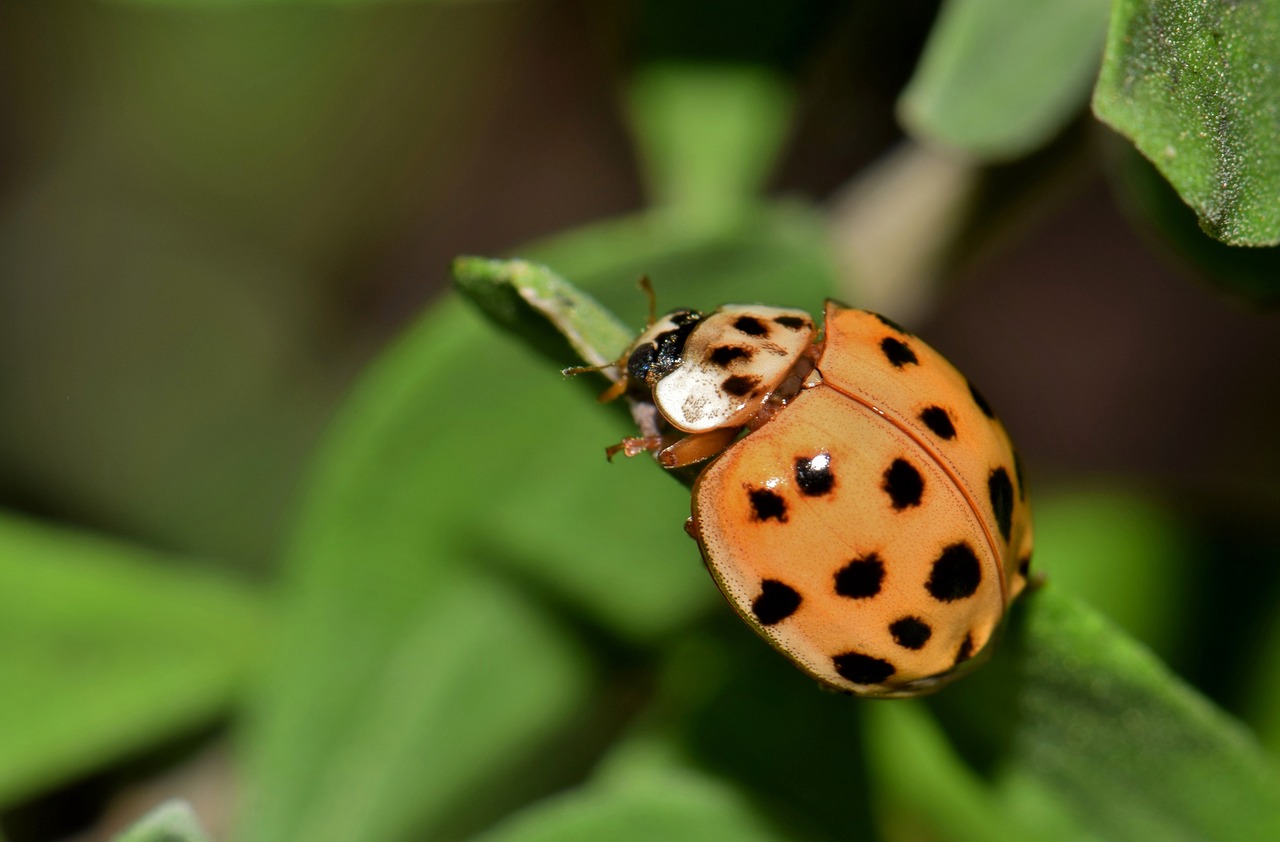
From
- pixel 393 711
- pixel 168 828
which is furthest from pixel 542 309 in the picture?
pixel 393 711

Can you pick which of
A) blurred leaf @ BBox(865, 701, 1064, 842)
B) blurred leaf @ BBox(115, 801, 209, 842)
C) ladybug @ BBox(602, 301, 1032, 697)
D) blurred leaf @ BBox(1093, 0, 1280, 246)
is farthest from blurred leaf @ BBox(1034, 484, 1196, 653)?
blurred leaf @ BBox(115, 801, 209, 842)

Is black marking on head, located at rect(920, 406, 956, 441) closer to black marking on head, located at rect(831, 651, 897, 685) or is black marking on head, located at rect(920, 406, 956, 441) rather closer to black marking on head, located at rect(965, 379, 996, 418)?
black marking on head, located at rect(965, 379, 996, 418)

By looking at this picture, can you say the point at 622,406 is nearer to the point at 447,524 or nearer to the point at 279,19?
the point at 447,524

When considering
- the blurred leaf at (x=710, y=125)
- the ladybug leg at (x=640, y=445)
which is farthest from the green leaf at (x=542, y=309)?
the blurred leaf at (x=710, y=125)

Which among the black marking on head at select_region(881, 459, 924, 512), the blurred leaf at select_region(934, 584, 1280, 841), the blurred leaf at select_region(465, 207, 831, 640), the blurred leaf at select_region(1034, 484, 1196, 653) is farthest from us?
the blurred leaf at select_region(1034, 484, 1196, 653)

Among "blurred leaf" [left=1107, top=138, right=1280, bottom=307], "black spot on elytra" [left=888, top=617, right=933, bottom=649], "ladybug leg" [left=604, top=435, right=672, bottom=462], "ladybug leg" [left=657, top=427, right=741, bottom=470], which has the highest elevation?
"ladybug leg" [left=604, top=435, right=672, bottom=462]

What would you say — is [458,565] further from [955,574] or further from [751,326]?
[955,574]
